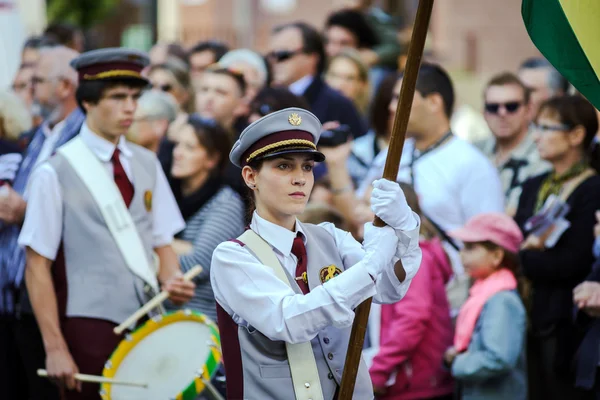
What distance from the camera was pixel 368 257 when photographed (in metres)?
4.36

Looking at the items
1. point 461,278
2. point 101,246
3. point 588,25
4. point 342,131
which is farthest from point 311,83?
point 588,25

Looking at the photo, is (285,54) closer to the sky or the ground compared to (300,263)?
closer to the sky

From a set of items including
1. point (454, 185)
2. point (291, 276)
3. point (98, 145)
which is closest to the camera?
point (291, 276)

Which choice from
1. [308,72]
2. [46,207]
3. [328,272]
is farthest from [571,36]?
[308,72]

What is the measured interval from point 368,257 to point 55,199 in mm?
2411

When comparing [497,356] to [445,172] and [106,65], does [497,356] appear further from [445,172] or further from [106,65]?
[106,65]

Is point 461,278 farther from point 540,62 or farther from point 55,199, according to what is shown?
point 540,62

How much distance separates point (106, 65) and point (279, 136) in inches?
84.2

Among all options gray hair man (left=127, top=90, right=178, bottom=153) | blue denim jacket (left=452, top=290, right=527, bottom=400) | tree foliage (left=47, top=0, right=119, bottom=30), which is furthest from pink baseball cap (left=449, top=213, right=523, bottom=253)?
tree foliage (left=47, top=0, right=119, bottom=30)

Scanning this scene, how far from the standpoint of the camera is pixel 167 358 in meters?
6.02

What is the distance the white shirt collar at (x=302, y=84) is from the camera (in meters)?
9.62

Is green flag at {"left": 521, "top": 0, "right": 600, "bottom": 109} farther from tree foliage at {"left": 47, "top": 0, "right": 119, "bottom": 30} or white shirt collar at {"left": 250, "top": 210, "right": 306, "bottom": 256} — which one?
tree foliage at {"left": 47, "top": 0, "right": 119, "bottom": 30}

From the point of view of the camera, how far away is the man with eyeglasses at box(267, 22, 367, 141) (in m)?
9.49

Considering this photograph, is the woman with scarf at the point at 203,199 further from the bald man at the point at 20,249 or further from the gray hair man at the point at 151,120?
the bald man at the point at 20,249
